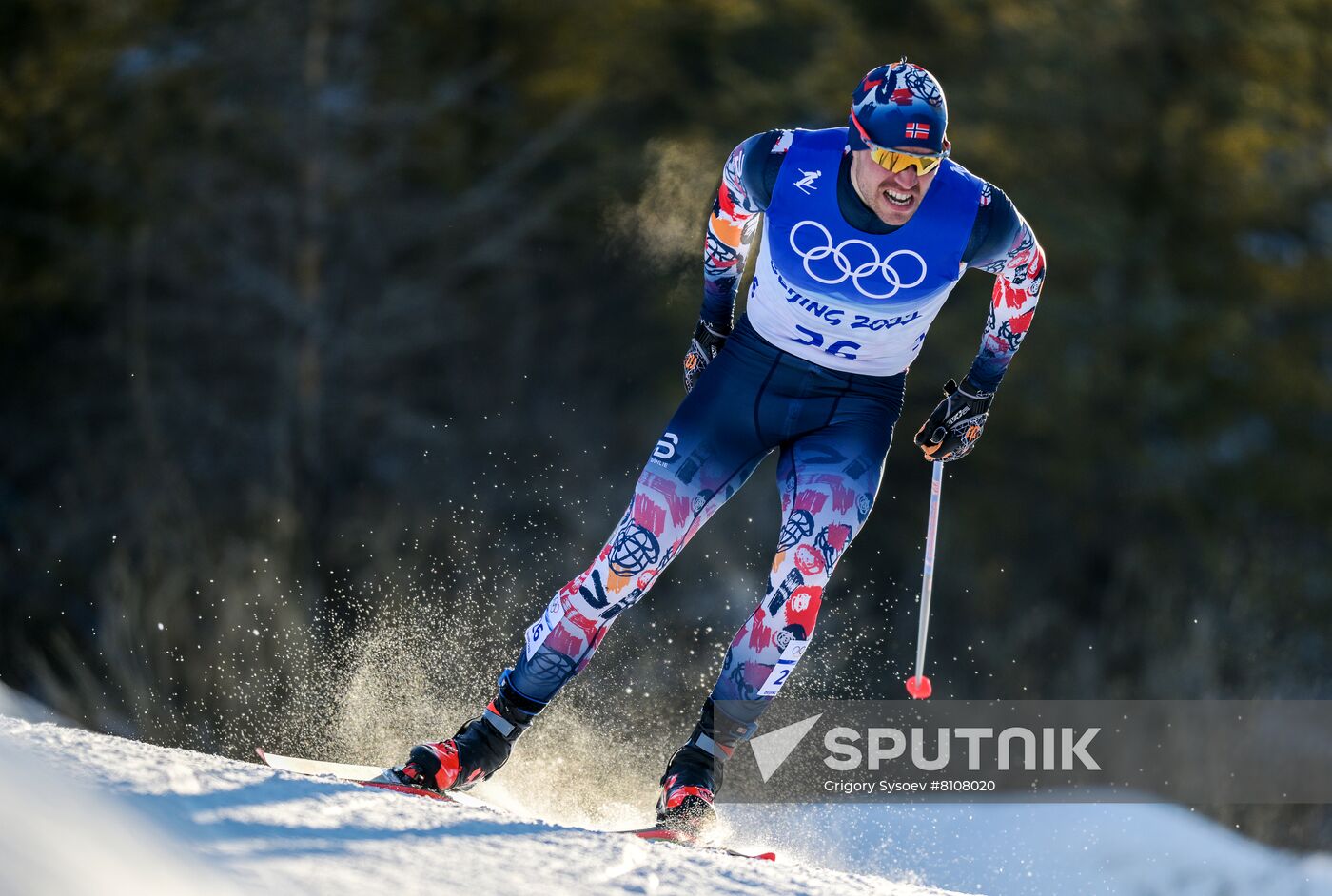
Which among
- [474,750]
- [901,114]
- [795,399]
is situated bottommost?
[474,750]

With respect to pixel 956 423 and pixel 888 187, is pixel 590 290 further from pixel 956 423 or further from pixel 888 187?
pixel 888 187

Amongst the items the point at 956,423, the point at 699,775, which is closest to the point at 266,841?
the point at 699,775

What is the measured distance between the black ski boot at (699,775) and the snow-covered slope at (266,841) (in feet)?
1.40

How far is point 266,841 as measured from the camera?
2.76m

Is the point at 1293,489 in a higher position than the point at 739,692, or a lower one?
lower

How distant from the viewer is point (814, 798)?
5789mm

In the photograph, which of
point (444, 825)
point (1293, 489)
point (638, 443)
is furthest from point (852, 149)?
point (1293, 489)

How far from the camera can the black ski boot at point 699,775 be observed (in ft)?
13.0

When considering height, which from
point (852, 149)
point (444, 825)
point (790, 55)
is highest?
point (852, 149)

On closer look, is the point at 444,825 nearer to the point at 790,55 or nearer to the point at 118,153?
the point at 790,55

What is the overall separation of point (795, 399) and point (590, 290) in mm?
11102

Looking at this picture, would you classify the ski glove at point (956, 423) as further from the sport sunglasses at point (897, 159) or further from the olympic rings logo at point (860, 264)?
the sport sunglasses at point (897, 159)

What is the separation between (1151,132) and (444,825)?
12.2 meters

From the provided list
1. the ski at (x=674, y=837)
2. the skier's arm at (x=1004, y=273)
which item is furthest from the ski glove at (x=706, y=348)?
the ski at (x=674, y=837)
